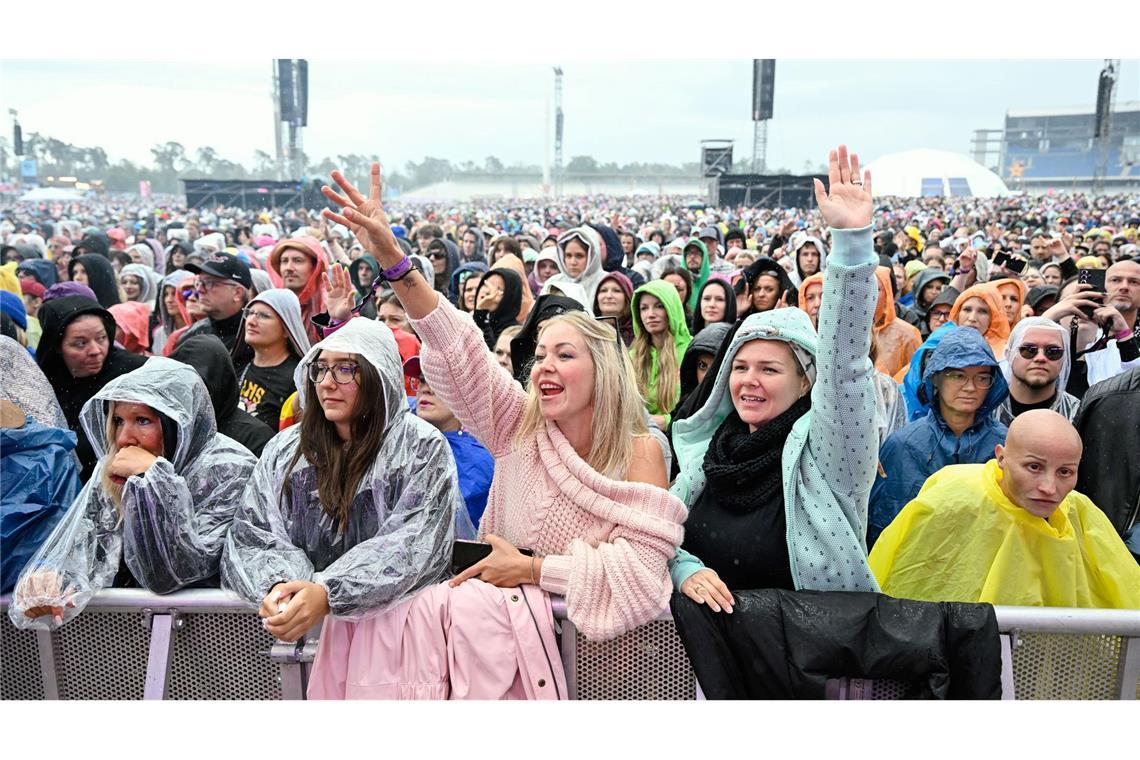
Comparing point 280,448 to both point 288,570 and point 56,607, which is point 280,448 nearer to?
point 288,570

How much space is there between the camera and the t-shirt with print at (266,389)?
13.3 feet

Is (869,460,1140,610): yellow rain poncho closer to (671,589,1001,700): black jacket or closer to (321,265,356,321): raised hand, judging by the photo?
(671,589,1001,700): black jacket

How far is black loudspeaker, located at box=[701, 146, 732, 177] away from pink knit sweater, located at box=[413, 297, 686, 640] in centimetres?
3391

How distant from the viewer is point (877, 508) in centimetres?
341

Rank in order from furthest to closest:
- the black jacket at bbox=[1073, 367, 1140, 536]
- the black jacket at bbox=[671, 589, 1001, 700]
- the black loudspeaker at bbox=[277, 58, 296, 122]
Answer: the black loudspeaker at bbox=[277, 58, 296, 122]
the black jacket at bbox=[1073, 367, 1140, 536]
the black jacket at bbox=[671, 589, 1001, 700]

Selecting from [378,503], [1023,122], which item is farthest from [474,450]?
[1023,122]

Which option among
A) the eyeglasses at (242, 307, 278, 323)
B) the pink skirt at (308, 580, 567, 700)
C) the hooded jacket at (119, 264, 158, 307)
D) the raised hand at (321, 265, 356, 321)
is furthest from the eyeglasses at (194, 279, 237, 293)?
the hooded jacket at (119, 264, 158, 307)

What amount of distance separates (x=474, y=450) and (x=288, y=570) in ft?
4.11

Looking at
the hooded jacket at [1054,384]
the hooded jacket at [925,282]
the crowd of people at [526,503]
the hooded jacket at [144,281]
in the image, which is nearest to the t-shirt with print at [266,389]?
the crowd of people at [526,503]

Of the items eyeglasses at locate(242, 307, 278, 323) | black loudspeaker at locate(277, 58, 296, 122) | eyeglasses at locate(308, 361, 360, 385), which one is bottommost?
eyeglasses at locate(242, 307, 278, 323)

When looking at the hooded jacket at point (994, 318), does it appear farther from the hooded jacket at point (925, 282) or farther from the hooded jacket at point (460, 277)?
the hooded jacket at point (460, 277)

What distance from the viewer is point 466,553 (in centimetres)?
237

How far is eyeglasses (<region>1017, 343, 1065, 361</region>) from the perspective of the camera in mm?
3773

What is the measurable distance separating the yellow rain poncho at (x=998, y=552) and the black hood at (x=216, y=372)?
96.4 inches
